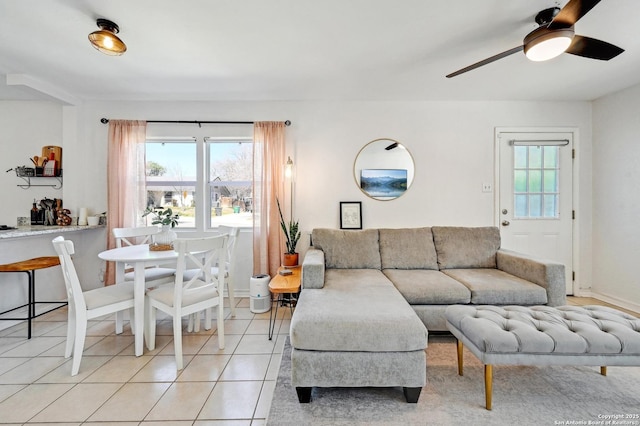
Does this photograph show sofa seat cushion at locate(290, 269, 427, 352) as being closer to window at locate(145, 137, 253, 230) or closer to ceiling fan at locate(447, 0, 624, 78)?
ceiling fan at locate(447, 0, 624, 78)

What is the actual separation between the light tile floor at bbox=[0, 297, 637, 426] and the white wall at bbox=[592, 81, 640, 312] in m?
3.93

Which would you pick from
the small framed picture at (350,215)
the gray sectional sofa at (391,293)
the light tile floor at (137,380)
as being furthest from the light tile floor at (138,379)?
the small framed picture at (350,215)

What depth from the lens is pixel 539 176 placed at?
3.46m

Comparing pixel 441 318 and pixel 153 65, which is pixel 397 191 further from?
pixel 153 65

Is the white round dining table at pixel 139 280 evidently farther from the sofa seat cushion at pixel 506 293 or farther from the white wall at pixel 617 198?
the white wall at pixel 617 198

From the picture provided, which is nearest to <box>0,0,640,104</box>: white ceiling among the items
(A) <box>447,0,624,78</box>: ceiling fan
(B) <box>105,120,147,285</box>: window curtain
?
(A) <box>447,0,624,78</box>: ceiling fan

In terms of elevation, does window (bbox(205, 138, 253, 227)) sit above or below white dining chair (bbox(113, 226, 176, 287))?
above

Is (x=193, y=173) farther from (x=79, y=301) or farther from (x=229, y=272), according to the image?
(x=79, y=301)

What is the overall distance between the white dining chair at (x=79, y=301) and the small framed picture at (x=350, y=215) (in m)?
2.32

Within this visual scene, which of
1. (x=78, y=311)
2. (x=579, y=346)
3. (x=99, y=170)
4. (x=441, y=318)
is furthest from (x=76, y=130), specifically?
(x=579, y=346)

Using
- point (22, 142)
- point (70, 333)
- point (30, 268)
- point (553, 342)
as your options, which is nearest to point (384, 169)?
point (553, 342)

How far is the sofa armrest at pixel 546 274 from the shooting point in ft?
7.54

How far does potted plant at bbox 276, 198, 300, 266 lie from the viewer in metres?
3.14

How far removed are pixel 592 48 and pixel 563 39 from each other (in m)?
0.41
